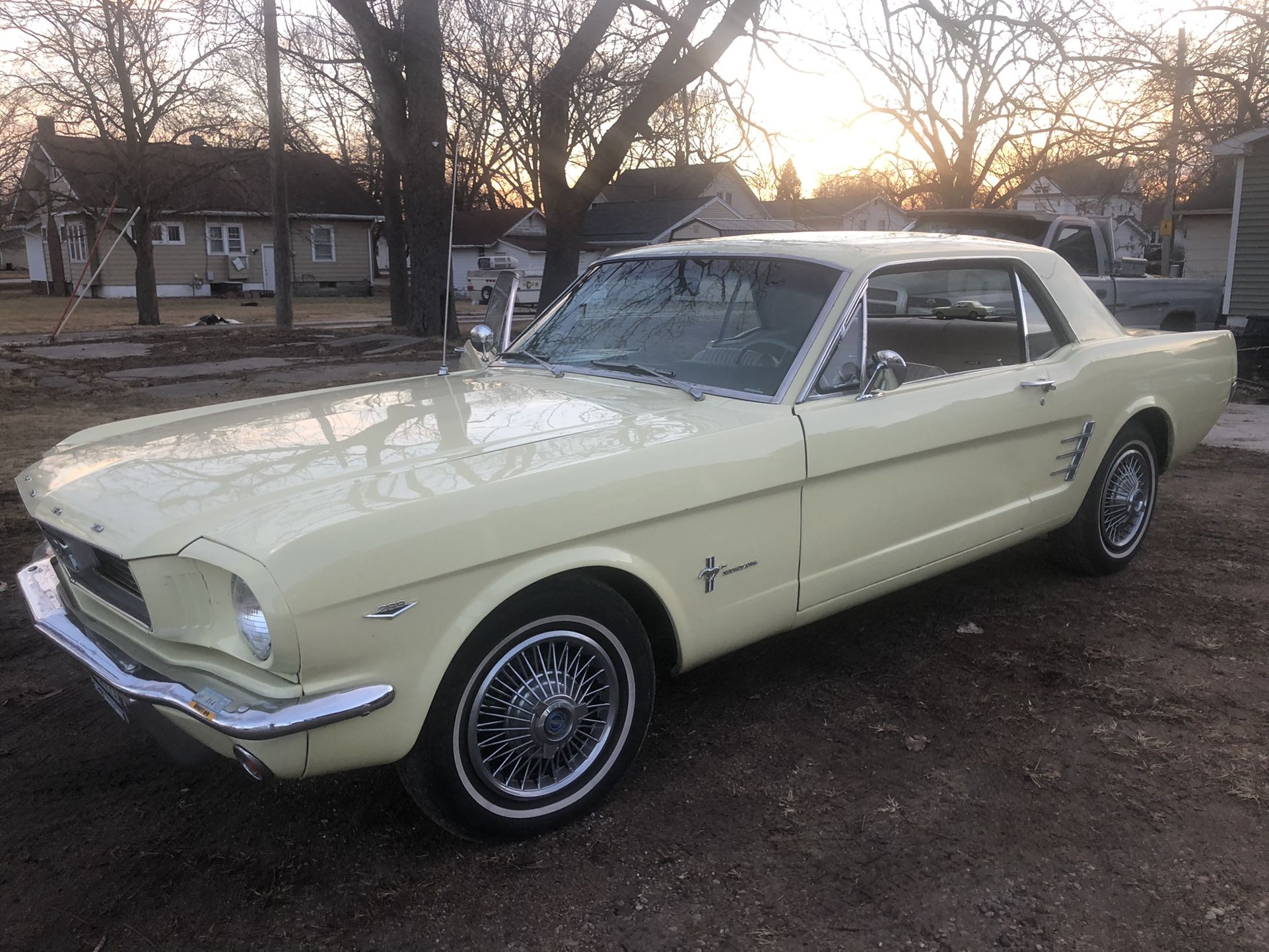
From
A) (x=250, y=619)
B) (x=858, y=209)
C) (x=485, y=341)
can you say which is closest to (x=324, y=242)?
(x=858, y=209)

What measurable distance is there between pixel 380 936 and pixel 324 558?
0.93 metres

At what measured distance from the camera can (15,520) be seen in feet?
18.5

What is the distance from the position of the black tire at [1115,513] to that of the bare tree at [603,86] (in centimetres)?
701

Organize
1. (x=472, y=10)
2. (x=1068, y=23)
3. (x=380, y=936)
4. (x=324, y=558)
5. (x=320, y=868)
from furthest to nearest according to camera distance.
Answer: (x=472, y=10), (x=1068, y=23), (x=320, y=868), (x=380, y=936), (x=324, y=558)

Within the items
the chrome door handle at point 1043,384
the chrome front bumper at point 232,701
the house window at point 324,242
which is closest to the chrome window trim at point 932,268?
the chrome door handle at point 1043,384

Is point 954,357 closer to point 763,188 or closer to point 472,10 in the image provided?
point 763,188

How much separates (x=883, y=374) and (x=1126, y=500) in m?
2.07

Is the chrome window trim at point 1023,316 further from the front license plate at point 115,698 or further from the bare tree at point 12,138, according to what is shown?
the bare tree at point 12,138

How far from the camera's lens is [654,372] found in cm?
362

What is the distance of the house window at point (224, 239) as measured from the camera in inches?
1449

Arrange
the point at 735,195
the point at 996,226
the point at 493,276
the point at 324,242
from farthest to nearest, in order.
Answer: the point at 735,195 → the point at 493,276 → the point at 324,242 → the point at 996,226

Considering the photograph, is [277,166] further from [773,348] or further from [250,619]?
[250,619]

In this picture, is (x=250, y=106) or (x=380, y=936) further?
(x=250, y=106)

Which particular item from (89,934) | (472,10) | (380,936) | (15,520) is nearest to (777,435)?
(380,936)
